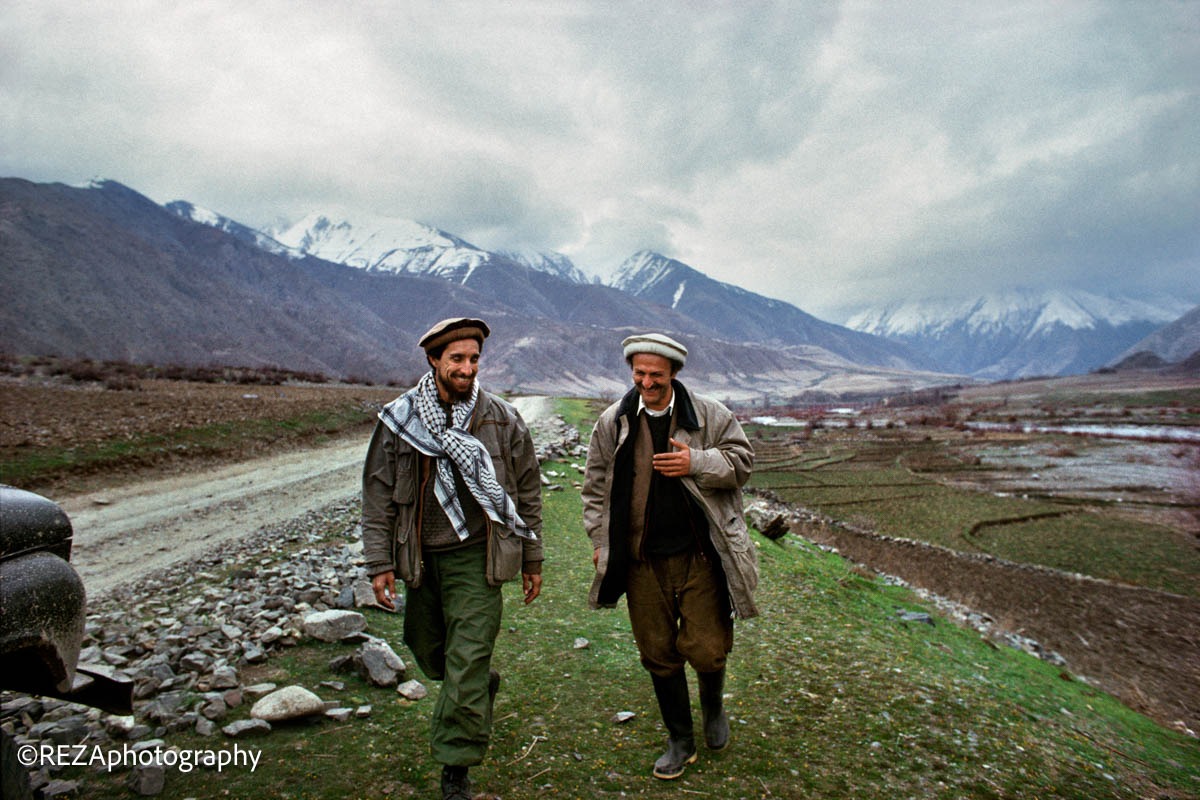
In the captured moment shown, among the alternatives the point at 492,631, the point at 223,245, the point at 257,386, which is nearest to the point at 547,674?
the point at 492,631

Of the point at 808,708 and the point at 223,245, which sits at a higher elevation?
the point at 223,245

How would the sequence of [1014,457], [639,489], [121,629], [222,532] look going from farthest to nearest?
[1014,457], [222,532], [121,629], [639,489]

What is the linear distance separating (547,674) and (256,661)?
220 cm

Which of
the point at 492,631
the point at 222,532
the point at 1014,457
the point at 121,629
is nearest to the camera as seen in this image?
the point at 492,631

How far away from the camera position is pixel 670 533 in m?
3.37

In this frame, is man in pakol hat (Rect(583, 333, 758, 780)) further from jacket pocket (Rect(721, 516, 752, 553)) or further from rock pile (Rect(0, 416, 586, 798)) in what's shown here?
rock pile (Rect(0, 416, 586, 798))

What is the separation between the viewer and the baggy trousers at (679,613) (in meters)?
3.34

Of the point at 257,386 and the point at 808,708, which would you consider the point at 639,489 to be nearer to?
the point at 808,708

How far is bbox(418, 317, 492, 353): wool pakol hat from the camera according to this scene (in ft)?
10.5

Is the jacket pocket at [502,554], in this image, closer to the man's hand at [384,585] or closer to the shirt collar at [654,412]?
the man's hand at [384,585]

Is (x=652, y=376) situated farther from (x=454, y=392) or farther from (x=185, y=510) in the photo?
(x=185, y=510)

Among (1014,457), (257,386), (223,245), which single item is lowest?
(1014,457)

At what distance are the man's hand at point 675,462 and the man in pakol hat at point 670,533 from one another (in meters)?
0.03

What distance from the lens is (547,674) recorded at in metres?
4.70
